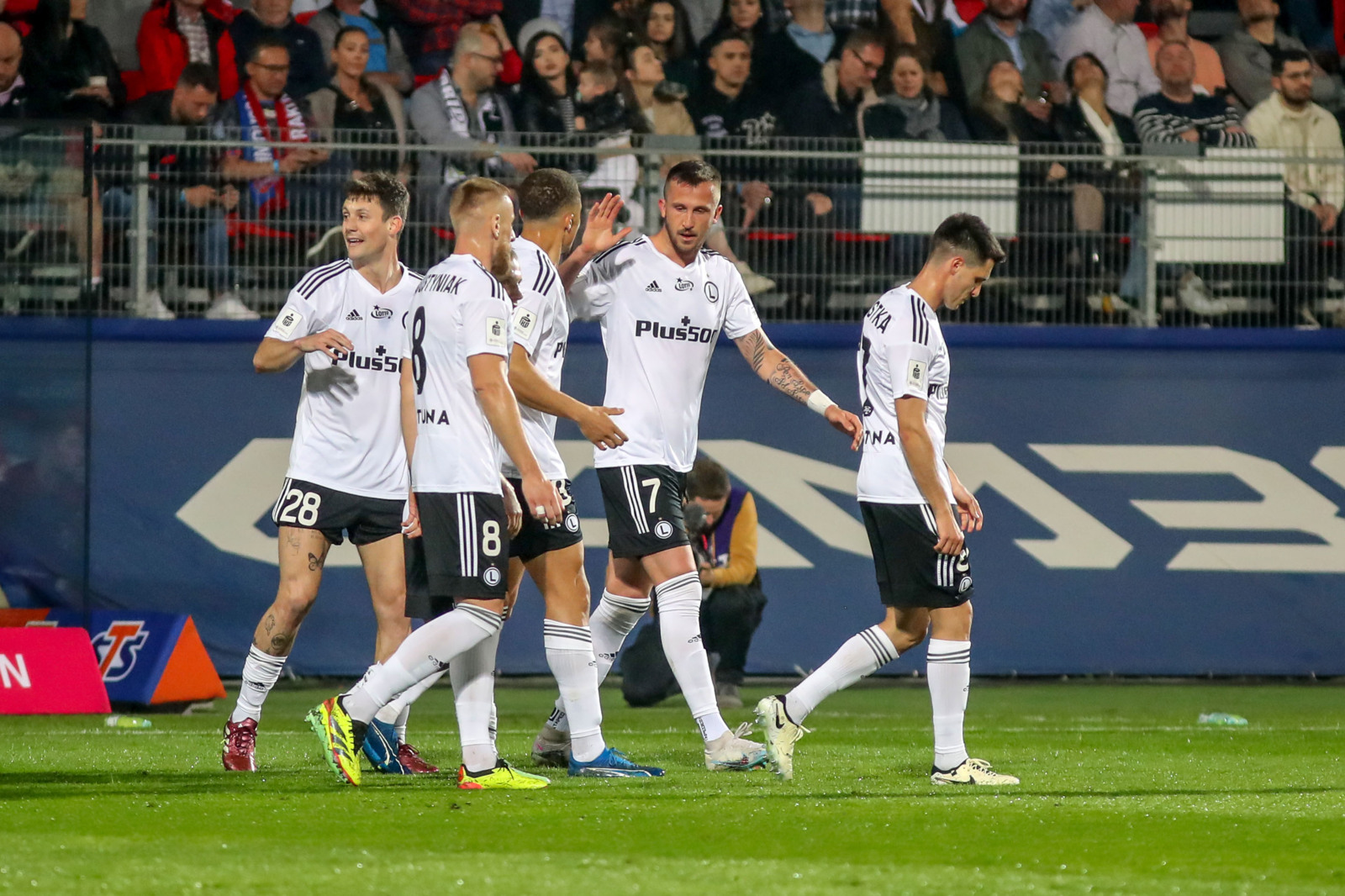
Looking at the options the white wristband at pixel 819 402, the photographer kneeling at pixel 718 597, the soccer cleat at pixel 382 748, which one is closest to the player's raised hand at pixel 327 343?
the soccer cleat at pixel 382 748

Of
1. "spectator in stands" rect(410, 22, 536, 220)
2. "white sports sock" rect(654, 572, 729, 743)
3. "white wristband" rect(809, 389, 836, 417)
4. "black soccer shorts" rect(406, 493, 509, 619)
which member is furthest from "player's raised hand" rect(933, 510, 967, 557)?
"spectator in stands" rect(410, 22, 536, 220)

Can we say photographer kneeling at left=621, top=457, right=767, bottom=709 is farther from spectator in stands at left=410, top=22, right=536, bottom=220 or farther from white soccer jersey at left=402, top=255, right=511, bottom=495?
white soccer jersey at left=402, top=255, right=511, bottom=495

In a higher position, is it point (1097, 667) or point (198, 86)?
point (198, 86)

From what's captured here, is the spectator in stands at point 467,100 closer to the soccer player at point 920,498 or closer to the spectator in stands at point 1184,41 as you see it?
the spectator in stands at point 1184,41

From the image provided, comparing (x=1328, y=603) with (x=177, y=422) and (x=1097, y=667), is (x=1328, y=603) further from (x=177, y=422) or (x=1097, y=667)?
(x=177, y=422)

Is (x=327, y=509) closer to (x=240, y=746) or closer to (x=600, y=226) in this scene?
(x=240, y=746)

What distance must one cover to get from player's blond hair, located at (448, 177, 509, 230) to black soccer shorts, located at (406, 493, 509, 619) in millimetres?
943

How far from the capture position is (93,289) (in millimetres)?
10805

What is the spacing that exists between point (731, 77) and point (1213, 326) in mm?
3914

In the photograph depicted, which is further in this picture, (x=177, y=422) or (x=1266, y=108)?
(x=1266, y=108)

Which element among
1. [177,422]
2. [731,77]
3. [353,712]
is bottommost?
[353,712]

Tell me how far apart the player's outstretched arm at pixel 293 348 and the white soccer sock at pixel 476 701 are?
127cm

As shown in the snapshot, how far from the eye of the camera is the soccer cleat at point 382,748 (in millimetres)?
6566

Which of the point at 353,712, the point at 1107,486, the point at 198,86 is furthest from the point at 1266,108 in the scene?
the point at 353,712
